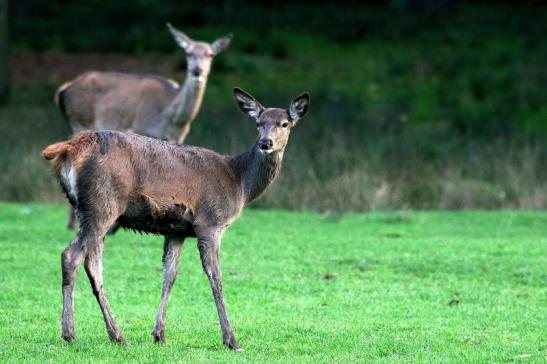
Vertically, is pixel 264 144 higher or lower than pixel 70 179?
higher

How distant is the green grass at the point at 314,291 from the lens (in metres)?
8.54

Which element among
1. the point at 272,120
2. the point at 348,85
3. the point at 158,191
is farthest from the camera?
the point at 348,85

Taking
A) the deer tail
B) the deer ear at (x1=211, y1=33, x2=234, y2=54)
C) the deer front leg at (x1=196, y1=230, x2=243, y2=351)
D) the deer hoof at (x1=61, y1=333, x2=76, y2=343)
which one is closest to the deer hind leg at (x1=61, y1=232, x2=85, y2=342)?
the deer hoof at (x1=61, y1=333, x2=76, y2=343)

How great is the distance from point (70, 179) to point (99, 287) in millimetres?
833

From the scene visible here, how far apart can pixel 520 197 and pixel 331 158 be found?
9.54 feet

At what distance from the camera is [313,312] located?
1023 centimetres

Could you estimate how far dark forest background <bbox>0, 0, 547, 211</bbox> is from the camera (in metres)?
17.6

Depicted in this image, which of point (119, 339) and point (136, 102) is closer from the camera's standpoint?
point (119, 339)

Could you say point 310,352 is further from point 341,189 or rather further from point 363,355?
point 341,189

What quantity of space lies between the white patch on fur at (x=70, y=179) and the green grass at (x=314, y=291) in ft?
3.52

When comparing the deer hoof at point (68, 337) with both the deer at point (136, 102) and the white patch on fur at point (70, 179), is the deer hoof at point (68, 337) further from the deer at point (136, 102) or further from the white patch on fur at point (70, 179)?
the deer at point (136, 102)

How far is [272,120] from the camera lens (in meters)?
9.25

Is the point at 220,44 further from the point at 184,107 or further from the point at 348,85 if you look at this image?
the point at 348,85

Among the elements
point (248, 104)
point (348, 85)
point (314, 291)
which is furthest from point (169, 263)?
point (348, 85)
